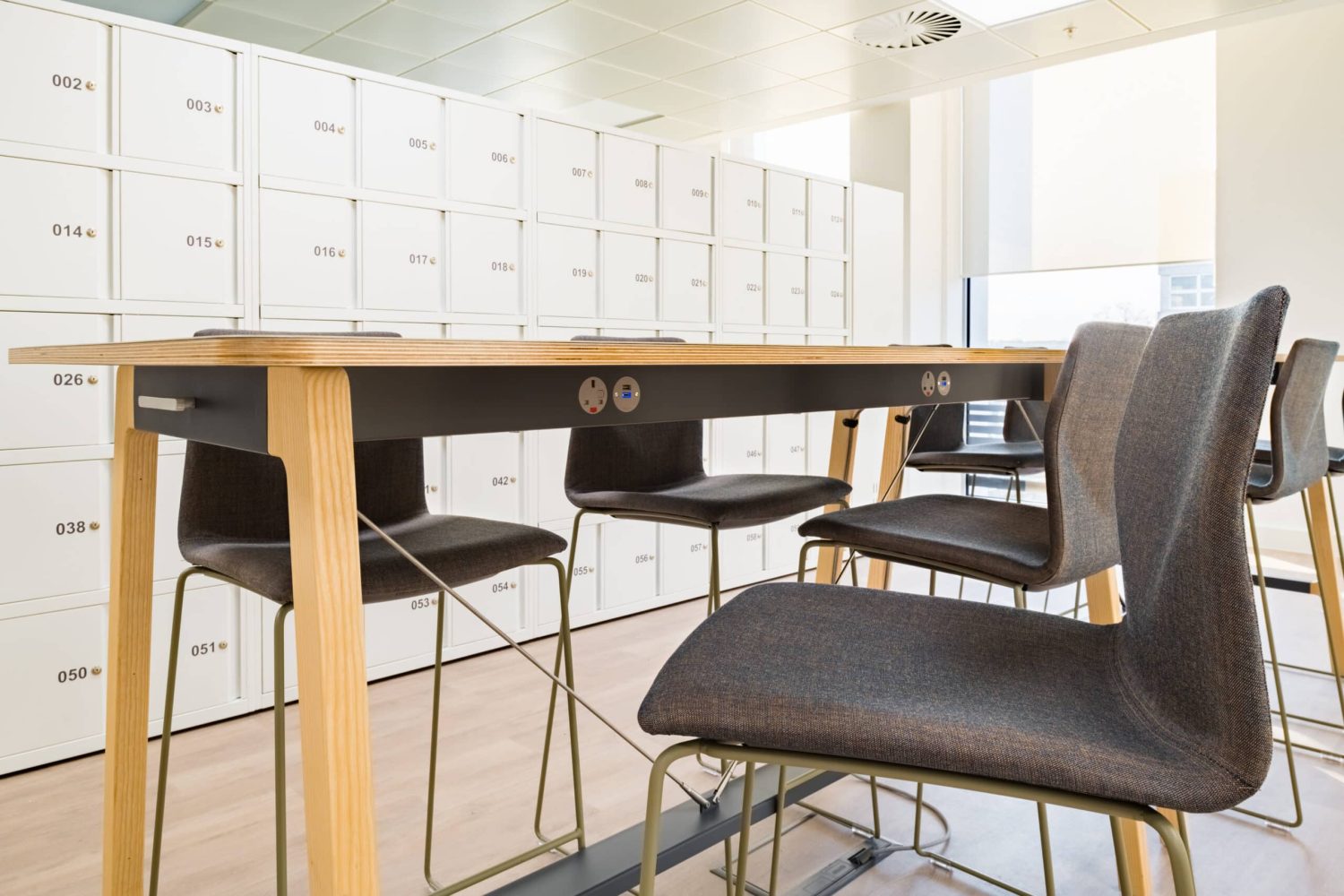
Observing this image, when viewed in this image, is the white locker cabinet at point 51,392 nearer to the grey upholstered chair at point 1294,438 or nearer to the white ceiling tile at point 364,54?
the grey upholstered chair at point 1294,438

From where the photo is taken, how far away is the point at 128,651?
1229 millimetres

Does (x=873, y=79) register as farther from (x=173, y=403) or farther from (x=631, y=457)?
(x=173, y=403)

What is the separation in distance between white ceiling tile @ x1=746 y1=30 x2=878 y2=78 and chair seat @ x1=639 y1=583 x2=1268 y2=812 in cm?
391

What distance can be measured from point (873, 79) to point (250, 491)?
417 centimetres

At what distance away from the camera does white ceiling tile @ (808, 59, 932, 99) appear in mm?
4527

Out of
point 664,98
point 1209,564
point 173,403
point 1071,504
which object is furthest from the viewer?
point 664,98

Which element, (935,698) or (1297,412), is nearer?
(935,698)

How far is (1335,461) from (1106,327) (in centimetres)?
156

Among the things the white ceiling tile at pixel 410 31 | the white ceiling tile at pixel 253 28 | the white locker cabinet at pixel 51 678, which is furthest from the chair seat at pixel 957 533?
the white ceiling tile at pixel 253 28

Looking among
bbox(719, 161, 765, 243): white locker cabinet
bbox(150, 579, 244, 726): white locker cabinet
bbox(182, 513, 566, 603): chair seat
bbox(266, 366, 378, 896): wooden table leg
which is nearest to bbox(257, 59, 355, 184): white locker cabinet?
bbox(150, 579, 244, 726): white locker cabinet

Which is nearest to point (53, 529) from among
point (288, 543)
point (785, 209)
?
point (288, 543)

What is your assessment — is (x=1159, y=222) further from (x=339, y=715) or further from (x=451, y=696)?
(x=339, y=715)

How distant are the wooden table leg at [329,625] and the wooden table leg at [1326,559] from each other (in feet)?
7.22

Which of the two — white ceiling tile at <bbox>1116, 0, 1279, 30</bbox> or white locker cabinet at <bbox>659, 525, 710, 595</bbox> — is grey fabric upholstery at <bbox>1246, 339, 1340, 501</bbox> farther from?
white ceiling tile at <bbox>1116, 0, 1279, 30</bbox>
